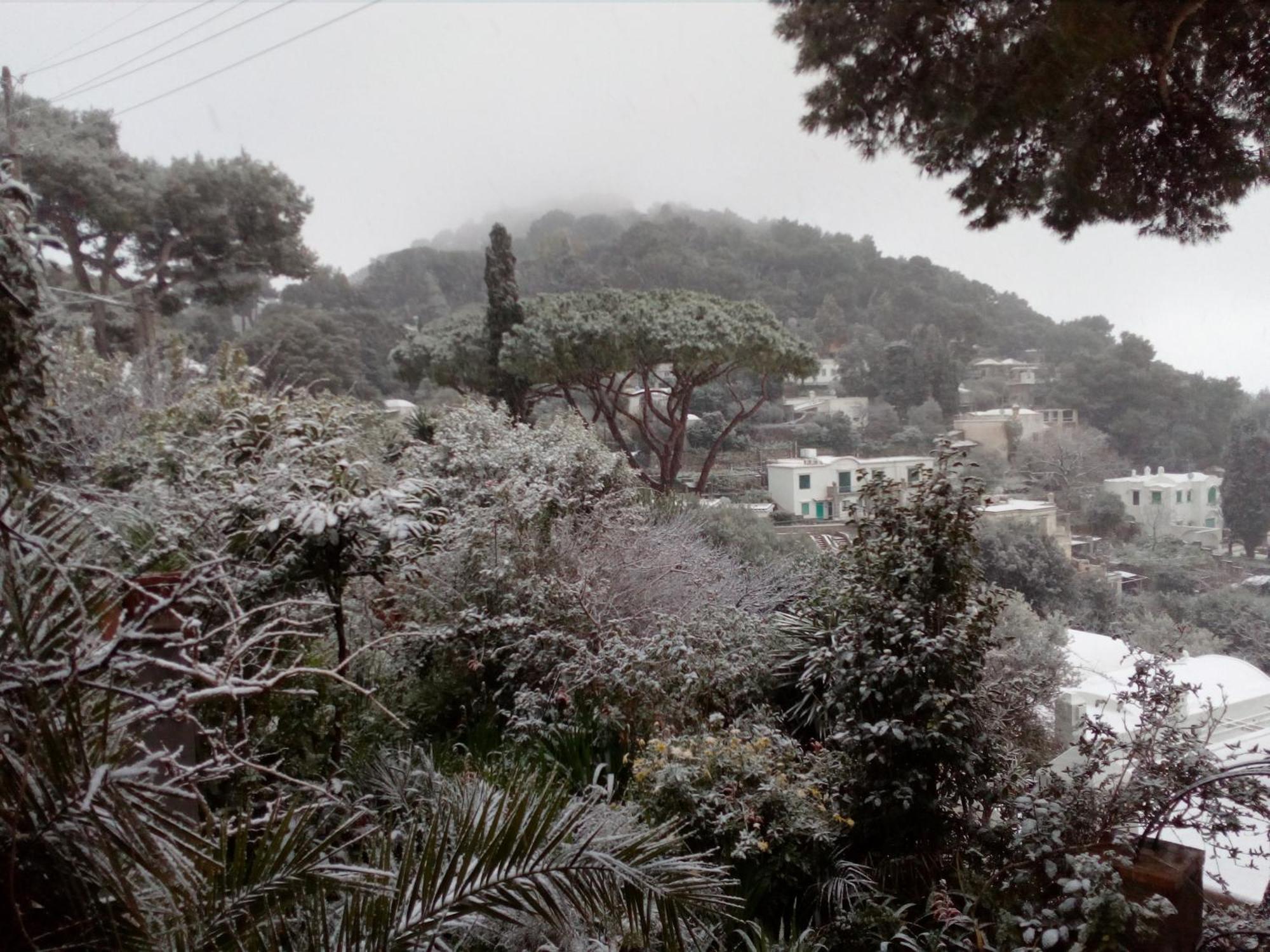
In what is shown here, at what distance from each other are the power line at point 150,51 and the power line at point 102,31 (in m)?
0.26

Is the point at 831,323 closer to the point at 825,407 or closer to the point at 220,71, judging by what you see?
the point at 825,407

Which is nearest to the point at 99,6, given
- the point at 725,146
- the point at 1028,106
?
the point at 725,146

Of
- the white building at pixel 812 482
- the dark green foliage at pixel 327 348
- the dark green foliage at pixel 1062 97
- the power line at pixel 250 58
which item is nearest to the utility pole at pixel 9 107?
the power line at pixel 250 58

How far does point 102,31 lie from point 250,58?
97 centimetres

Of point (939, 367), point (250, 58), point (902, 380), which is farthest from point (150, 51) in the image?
point (939, 367)

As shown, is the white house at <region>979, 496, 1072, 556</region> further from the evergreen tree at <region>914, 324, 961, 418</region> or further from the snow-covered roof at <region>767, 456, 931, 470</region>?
the evergreen tree at <region>914, 324, 961, 418</region>

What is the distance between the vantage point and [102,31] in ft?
16.0

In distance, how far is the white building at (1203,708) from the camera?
285 centimetres

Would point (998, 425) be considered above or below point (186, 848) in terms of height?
above

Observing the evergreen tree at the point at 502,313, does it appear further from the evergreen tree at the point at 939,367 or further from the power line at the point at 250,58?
the evergreen tree at the point at 939,367

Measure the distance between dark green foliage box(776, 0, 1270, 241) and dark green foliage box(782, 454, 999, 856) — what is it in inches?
38.9

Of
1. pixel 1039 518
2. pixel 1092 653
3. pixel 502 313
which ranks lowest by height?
pixel 1092 653

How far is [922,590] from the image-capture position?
2.92 meters

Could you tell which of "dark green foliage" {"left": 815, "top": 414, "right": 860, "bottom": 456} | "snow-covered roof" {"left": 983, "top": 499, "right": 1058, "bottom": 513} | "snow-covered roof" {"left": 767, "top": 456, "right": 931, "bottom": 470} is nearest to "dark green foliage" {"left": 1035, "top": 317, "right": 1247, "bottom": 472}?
"snow-covered roof" {"left": 983, "top": 499, "right": 1058, "bottom": 513}
